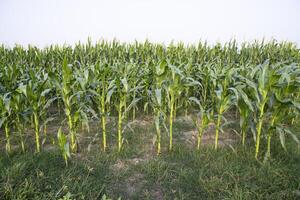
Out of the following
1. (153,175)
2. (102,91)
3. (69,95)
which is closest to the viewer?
(153,175)

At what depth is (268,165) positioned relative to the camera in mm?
3162

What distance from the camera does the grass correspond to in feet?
8.99

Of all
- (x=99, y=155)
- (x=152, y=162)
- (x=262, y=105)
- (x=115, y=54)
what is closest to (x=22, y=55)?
(x=115, y=54)

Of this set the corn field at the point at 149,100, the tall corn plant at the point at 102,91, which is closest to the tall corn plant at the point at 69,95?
the corn field at the point at 149,100

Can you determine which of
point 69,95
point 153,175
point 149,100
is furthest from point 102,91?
point 153,175

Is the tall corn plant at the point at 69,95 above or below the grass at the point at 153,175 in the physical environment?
above

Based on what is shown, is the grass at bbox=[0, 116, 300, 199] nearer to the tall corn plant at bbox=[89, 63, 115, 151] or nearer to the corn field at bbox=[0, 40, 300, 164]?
the corn field at bbox=[0, 40, 300, 164]

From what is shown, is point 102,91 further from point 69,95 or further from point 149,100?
point 149,100

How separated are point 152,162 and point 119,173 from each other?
45 centimetres

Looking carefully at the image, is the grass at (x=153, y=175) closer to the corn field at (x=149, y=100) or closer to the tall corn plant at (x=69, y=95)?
the corn field at (x=149, y=100)

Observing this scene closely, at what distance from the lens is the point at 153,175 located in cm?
313

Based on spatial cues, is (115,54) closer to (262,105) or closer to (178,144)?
(178,144)

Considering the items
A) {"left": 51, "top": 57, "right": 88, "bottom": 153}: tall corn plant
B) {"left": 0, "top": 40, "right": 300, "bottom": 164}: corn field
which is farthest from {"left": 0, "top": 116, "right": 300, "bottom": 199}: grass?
{"left": 51, "top": 57, "right": 88, "bottom": 153}: tall corn plant

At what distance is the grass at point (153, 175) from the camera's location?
2.74 metres
